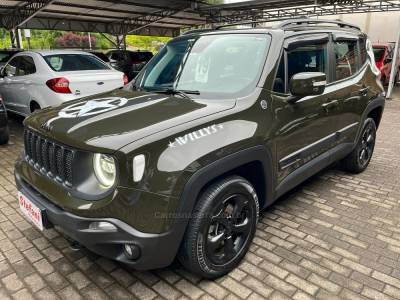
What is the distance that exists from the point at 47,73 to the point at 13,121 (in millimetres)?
2471

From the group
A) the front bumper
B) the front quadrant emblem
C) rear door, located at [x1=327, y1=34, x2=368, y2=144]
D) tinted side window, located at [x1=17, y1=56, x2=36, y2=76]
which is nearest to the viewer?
the front bumper

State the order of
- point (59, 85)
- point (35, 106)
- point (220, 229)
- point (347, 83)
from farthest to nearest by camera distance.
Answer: point (35, 106), point (59, 85), point (347, 83), point (220, 229)

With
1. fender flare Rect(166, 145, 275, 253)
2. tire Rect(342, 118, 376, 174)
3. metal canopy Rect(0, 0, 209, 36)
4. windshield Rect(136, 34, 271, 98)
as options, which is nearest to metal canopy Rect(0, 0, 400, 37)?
metal canopy Rect(0, 0, 209, 36)

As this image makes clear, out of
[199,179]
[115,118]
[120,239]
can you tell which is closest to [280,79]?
[199,179]

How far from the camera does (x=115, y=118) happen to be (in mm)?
2359

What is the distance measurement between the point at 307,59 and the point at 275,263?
189cm

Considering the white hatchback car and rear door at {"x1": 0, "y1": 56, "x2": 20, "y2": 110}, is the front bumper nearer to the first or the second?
the white hatchback car

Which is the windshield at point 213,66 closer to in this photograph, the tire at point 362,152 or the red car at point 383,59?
the tire at point 362,152

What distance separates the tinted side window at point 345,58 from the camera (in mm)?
3732

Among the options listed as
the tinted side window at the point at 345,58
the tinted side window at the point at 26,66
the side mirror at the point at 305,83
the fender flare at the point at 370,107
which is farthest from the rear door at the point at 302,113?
the tinted side window at the point at 26,66

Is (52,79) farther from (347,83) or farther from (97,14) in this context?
(97,14)

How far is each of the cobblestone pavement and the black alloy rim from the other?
0.19 m

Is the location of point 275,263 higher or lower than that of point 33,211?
lower

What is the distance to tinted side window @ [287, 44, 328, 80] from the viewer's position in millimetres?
3040
